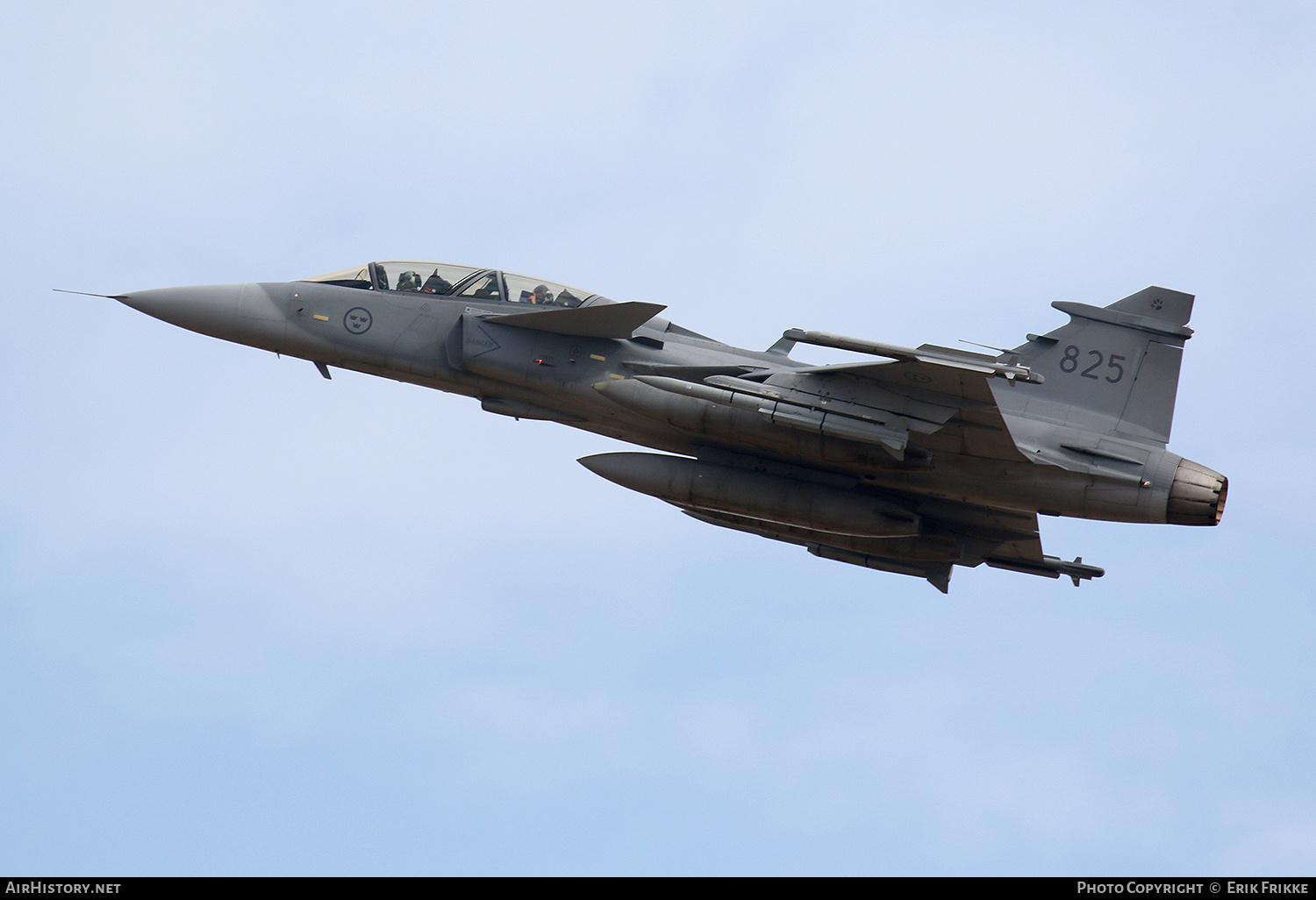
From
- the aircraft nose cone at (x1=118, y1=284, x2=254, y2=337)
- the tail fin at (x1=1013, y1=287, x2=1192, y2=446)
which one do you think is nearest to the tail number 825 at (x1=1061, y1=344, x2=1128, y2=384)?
the tail fin at (x1=1013, y1=287, x2=1192, y2=446)

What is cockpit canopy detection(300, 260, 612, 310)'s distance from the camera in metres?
20.2

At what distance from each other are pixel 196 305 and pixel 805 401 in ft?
29.1

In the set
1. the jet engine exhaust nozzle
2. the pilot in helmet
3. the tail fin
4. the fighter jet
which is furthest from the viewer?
the pilot in helmet

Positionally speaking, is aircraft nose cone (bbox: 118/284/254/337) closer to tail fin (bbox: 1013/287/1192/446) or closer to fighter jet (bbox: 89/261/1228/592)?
fighter jet (bbox: 89/261/1228/592)

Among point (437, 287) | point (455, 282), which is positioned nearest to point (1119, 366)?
point (455, 282)

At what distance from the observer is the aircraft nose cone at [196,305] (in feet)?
67.1

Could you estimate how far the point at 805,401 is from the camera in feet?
59.6

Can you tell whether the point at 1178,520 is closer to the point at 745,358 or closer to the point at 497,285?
the point at 745,358

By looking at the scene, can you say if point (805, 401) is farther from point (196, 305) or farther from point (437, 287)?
point (196, 305)

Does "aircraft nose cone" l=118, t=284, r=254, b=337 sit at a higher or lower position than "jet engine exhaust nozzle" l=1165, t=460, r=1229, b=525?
higher

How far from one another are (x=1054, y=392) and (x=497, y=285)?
7875mm

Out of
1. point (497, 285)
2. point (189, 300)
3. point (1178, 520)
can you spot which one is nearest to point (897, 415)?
point (1178, 520)

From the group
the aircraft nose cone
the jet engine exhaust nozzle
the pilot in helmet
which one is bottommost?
the jet engine exhaust nozzle

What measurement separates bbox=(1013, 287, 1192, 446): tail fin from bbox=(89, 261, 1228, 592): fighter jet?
2 centimetres
